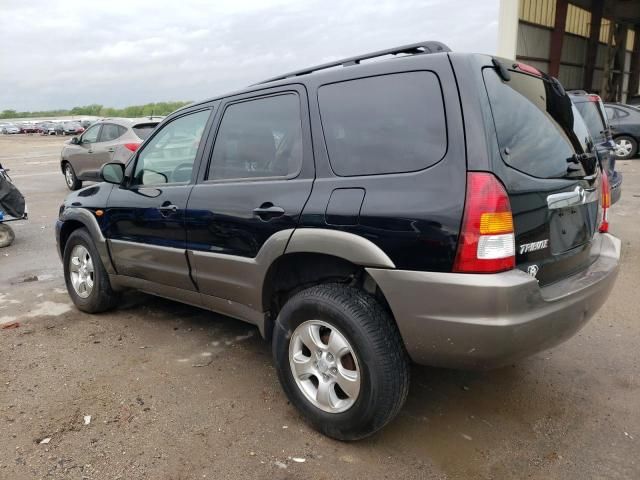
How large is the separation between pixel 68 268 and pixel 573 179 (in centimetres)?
405

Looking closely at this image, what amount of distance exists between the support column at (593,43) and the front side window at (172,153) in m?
28.2

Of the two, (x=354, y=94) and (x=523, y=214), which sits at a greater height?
(x=354, y=94)

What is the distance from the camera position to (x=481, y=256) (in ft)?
7.30

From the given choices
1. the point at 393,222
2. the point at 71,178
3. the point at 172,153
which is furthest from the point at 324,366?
the point at 71,178

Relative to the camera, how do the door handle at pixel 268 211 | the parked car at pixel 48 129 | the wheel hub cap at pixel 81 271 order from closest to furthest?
1. the door handle at pixel 268 211
2. the wheel hub cap at pixel 81 271
3. the parked car at pixel 48 129

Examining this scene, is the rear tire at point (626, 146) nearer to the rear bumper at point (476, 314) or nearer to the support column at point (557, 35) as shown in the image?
the support column at point (557, 35)

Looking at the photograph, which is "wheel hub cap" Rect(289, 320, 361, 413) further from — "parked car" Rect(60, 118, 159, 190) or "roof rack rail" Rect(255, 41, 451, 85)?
"parked car" Rect(60, 118, 159, 190)

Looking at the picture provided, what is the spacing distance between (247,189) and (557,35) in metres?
24.5

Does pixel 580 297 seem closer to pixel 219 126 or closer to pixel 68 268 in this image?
pixel 219 126

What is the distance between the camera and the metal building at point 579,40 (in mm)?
20734

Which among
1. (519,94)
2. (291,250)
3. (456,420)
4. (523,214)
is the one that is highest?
(519,94)

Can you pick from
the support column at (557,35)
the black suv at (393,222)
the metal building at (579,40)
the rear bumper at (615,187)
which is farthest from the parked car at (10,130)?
the black suv at (393,222)

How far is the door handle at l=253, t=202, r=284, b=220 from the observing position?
9.33 feet

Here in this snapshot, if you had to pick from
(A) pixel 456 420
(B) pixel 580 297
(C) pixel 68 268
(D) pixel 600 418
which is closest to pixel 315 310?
(A) pixel 456 420
